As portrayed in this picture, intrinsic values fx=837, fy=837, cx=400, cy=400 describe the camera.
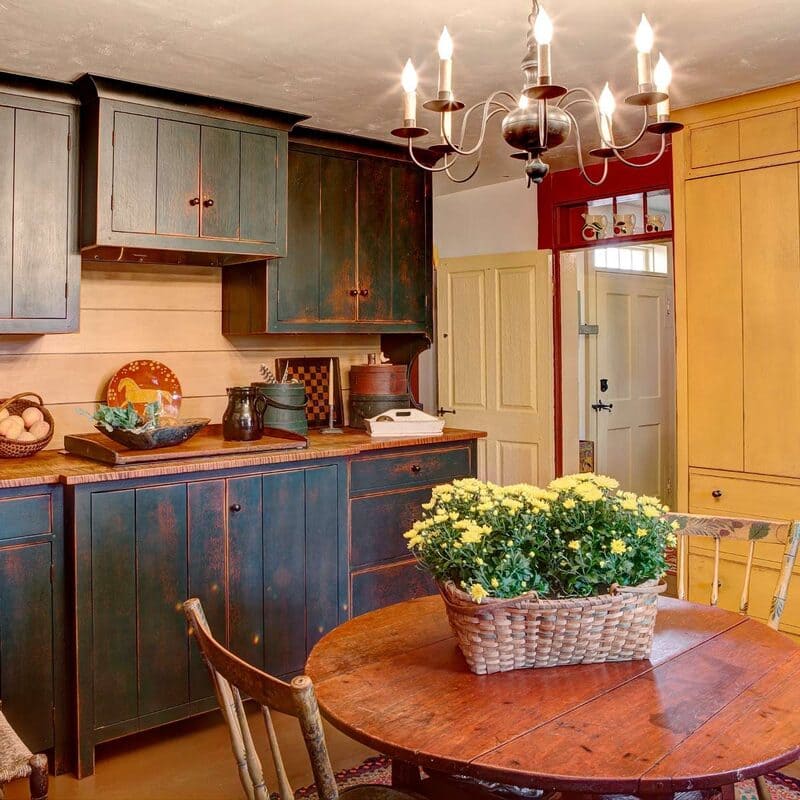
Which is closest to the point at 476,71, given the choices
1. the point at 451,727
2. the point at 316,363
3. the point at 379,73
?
the point at 379,73

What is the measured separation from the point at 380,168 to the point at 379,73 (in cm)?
98

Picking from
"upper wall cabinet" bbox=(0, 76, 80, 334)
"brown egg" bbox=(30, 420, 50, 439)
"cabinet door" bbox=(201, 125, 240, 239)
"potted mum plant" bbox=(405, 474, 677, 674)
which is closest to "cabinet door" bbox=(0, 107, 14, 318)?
"upper wall cabinet" bbox=(0, 76, 80, 334)

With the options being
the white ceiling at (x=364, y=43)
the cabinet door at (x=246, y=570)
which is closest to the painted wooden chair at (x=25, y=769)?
the cabinet door at (x=246, y=570)

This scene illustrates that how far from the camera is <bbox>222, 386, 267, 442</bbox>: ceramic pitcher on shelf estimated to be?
11.3 feet

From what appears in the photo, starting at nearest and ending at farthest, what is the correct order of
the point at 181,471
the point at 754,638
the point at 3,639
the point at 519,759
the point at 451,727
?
the point at 519,759
the point at 451,727
the point at 754,638
the point at 3,639
the point at 181,471

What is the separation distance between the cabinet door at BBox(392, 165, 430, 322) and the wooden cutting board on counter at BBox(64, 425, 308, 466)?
102 centimetres

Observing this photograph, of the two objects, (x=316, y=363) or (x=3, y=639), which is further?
(x=316, y=363)

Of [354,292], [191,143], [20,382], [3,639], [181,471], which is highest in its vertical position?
[191,143]

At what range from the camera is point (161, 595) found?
9.84 ft

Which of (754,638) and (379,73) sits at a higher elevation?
(379,73)

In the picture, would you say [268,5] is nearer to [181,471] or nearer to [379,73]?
[379,73]

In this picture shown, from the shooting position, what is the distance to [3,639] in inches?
107

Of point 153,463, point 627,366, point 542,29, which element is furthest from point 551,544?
point 627,366

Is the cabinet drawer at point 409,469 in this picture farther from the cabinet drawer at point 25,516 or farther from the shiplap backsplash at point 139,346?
the cabinet drawer at point 25,516
